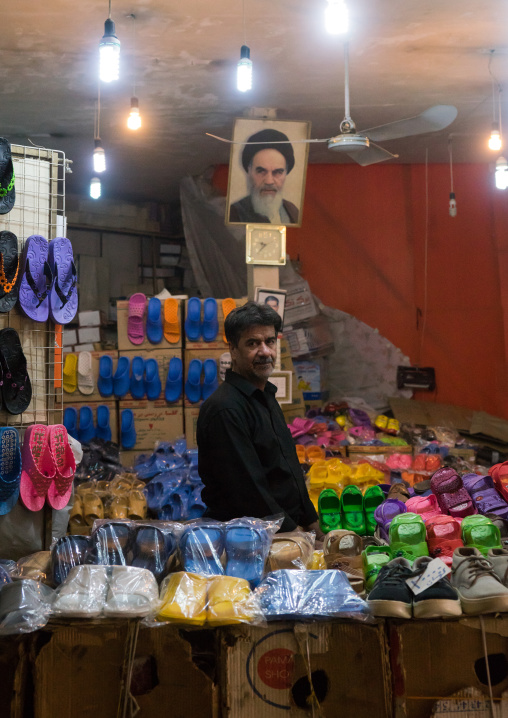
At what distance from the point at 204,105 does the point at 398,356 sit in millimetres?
3682

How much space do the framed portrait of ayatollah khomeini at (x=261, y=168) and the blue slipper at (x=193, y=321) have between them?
0.76m

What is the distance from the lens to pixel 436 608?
185 centimetres

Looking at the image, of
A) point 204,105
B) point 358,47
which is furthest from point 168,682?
point 204,105

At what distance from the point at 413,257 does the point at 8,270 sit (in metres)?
6.08

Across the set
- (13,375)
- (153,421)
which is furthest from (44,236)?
(153,421)

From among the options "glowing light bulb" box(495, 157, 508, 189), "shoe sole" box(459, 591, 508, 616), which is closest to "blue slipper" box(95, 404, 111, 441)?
"glowing light bulb" box(495, 157, 508, 189)

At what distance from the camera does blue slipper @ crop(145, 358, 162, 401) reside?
241 inches

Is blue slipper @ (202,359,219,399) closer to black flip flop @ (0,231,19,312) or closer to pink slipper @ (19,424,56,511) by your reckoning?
pink slipper @ (19,424,56,511)

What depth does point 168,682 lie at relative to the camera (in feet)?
6.07

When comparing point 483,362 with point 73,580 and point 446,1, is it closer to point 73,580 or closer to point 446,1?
point 446,1

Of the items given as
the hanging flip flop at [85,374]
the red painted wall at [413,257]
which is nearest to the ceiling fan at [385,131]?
the hanging flip flop at [85,374]

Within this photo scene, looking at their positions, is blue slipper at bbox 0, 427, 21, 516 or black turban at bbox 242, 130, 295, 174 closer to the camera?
blue slipper at bbox 0, 427, 21, 516

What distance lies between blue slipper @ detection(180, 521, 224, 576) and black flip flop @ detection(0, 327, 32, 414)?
1898mm

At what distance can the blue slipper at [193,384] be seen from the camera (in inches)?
241
